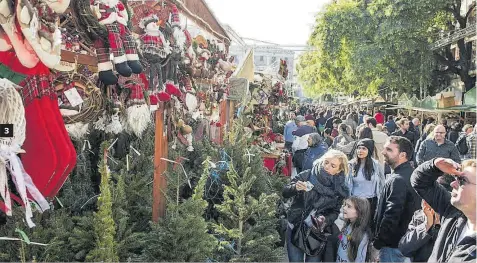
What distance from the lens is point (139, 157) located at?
5.42m

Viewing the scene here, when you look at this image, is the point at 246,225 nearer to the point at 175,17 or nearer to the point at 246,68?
the point at 175,17

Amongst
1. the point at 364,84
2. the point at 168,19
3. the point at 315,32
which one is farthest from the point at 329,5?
the point at 168,19

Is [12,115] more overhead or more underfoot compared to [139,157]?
more overhead

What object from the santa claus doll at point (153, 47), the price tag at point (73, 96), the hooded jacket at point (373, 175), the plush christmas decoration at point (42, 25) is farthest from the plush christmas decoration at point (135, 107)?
the hooded jacket at point (373, 175)

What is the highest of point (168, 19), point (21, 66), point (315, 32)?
point (315, 32)

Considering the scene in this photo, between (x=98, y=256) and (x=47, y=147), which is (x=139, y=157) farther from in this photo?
(x=47, y=147)

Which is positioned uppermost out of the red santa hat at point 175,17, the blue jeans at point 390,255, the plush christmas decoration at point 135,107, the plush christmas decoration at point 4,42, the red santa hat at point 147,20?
the red santa hat at point 175,17

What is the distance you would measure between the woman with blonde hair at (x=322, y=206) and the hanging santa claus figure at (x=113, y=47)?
2312 millimetres

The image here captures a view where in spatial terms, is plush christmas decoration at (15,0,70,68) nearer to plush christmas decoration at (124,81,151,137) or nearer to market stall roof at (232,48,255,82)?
plush christmas decoration at (124,81,151,137)

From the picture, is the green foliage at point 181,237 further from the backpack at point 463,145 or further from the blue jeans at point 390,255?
the backpack at point 463,145

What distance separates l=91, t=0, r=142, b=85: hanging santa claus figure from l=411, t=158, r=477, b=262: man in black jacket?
1.84 metres

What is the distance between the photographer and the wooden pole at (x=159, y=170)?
13.7ft

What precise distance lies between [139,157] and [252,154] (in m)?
1.48

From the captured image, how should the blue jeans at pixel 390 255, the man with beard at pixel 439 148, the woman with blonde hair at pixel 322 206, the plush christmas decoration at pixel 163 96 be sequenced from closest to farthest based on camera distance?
1. the plush christmas decoration at pixel 163 96
2. the blue jeans at pixel 390 255
3. the woman with blonde hair at pixel 322 206
4. the man with beard at pixel 439 148
